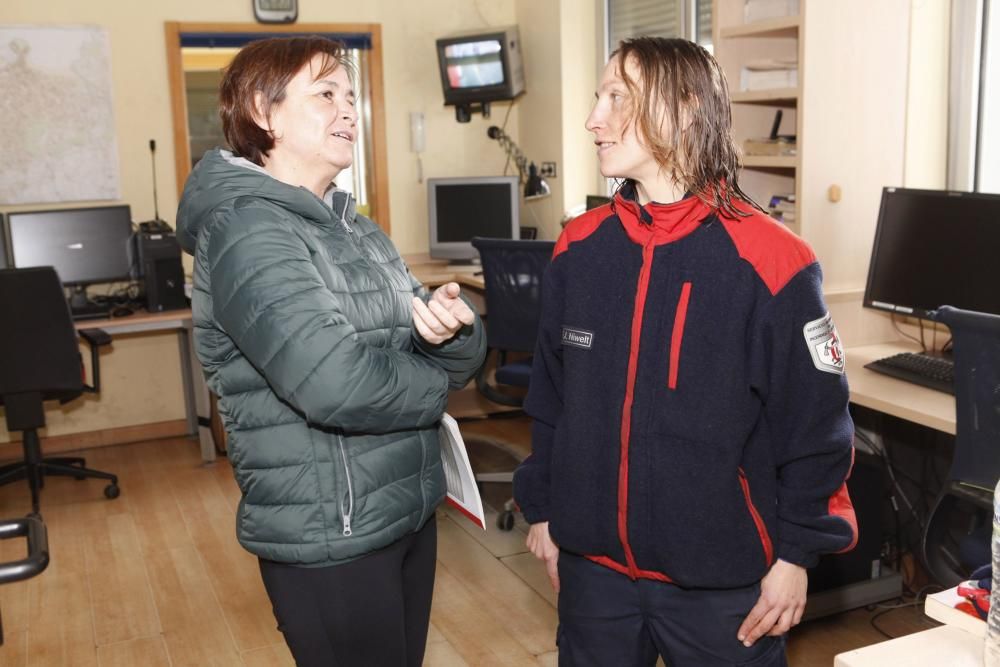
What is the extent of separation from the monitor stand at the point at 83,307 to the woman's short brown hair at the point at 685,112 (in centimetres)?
382

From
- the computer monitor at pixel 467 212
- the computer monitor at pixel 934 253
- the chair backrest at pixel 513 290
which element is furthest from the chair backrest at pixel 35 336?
the computer monitor at pixel 934 253

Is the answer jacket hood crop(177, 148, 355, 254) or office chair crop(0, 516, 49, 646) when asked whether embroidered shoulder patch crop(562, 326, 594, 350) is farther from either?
office chair crop(0, 516, 49, 646)

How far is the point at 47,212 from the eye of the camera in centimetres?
475

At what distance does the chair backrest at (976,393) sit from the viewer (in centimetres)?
212

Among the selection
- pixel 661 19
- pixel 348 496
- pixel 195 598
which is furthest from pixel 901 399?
pixel 661 19

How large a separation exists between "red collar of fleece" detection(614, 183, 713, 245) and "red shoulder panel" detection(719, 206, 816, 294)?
4 centimetres

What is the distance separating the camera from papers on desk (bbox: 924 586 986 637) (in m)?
1.17

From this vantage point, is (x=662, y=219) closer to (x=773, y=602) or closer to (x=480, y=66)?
(x=773, y=602)

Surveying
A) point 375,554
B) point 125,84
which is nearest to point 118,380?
point 125,84

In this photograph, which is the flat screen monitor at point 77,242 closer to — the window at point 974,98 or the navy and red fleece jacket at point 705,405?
the window at point 974,98

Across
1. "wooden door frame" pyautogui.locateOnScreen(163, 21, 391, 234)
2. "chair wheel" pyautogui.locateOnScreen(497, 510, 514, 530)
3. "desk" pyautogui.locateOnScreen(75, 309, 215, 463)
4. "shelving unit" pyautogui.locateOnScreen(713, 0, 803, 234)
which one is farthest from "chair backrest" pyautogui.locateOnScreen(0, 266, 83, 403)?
"shelving unit" pyautogui.locateOnScreen(713, 0, 803, 234)

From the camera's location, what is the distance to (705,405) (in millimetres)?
1403

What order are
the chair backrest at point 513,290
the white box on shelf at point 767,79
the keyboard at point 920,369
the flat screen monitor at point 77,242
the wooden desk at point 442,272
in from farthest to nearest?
the wooden desk at point 442,272, the flat screen monitor at point 77,242, the chair backrest at point 513,290, the white box on shelf at point 767,79, the keyboard at point 920,369

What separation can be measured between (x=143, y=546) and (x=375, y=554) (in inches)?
103
